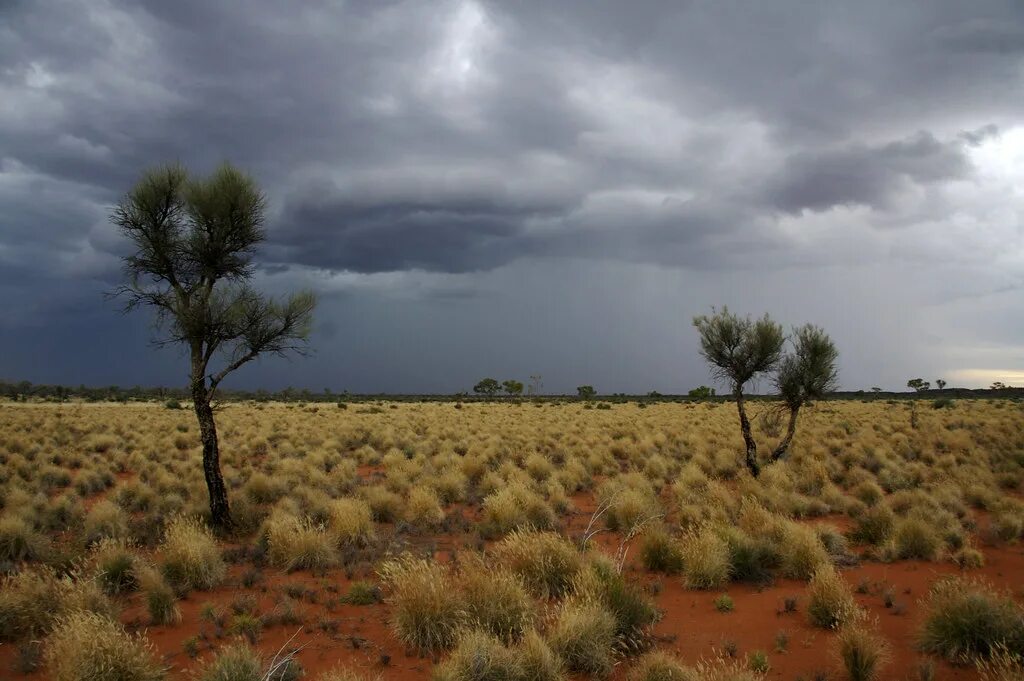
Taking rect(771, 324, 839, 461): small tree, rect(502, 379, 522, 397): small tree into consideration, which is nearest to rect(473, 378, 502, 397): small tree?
rect(502, 379, 522, 397): small tree

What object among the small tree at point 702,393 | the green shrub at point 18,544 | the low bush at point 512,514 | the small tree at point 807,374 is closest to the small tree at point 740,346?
the small tree at point 807,374

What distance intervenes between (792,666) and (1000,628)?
248 centimetres

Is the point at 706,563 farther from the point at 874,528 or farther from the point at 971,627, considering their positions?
the point at 874,528

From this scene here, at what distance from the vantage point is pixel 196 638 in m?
7.34

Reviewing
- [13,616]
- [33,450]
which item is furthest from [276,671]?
[33,450]

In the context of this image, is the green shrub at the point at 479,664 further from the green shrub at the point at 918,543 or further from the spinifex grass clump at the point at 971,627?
the green shrub at the point at 918,543

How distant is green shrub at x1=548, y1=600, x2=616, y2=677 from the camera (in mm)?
6625

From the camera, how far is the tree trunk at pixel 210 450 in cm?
1210

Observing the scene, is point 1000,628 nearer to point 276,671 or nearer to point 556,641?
point 556,641

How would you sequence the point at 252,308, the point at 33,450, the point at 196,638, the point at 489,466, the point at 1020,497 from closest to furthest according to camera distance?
the point at 196,638 → the point at 252,308 → the point at 1020,497 → the point at 489,466 → the point at 33,450

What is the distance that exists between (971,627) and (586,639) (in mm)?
4624

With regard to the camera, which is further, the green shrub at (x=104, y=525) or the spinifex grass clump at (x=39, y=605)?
the green shrub at (x=104, y=525)

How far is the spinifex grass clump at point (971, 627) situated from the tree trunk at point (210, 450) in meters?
12.5

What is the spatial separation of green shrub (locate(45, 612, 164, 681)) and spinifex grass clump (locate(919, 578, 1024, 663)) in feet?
29.6
